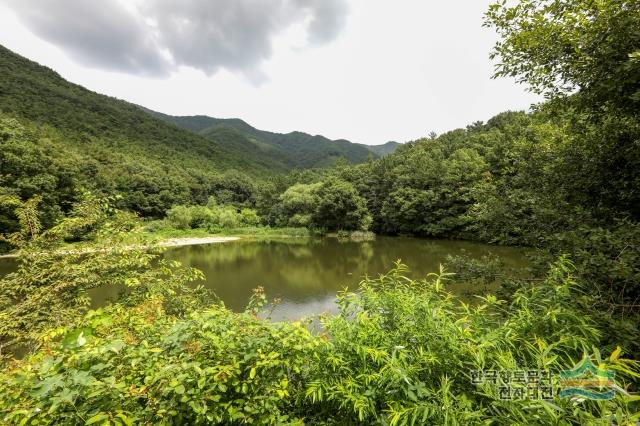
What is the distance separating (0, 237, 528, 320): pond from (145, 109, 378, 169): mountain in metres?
77.3

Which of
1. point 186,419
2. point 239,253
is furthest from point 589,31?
point 239,253

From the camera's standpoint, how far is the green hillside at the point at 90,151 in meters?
23.8

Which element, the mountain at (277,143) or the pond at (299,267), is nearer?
the pond at (299,267)

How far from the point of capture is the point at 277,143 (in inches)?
7062

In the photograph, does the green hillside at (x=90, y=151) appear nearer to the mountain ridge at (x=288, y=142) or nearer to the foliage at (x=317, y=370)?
the foliage at (x=317, y=370)

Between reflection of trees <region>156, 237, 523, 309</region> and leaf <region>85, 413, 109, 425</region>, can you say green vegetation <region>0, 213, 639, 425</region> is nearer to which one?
leaf <region>85, 413, 109, 425</region>

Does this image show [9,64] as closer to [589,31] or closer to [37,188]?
[37,188]

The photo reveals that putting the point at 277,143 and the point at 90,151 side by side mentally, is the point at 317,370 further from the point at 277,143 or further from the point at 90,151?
the point at 277,143

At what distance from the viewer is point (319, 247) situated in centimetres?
2658

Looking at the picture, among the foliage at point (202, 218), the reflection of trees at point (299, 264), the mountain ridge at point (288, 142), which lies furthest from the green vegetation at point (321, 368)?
the mountain ridge at point (288, 142)

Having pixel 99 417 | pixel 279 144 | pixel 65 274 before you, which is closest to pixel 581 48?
pixel 99 417

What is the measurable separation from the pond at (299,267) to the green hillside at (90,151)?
8.83 m

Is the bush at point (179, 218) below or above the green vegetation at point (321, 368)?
below

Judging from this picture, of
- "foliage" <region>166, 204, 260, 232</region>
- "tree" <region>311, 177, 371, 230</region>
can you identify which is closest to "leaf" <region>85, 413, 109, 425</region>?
"tree" <region>311, 177, 371, 230</region>
